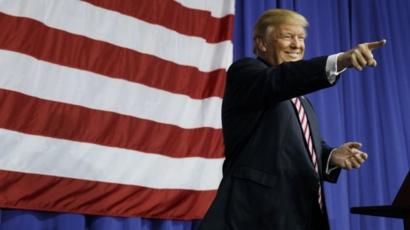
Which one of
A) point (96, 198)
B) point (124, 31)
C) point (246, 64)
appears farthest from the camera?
point (124, 31)

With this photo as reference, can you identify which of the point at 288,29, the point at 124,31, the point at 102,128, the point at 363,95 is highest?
the point at 124,31

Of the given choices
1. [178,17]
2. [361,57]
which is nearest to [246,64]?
[361,57]

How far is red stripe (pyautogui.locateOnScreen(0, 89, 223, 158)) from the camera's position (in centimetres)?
190

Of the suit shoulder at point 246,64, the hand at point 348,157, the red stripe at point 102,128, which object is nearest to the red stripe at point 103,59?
the red stripe at point 102,128

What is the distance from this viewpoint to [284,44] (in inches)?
57.6

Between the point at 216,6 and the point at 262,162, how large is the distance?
61.8 inches

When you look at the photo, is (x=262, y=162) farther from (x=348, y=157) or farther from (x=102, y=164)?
(x=102, y=164)

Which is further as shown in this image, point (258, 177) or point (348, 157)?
point (348, 157)

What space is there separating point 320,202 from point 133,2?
143 cm

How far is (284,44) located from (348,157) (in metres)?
0.36

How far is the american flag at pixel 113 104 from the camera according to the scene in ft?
6.27

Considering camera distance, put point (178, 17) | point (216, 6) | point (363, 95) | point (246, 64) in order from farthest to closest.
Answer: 1. point (363, 95)
2. point (216, 6)
3. point (178, 17)
4. point (246, 64)

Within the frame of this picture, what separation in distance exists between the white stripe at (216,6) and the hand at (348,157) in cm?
135

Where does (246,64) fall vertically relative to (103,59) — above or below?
below
